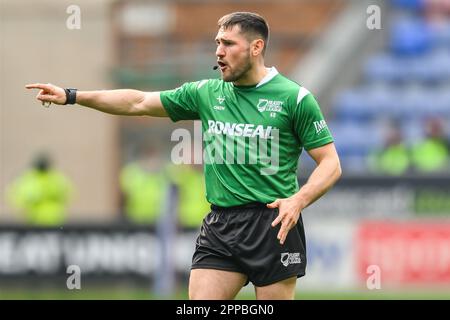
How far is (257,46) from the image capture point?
8.48 metres

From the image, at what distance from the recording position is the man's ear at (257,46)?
846cm

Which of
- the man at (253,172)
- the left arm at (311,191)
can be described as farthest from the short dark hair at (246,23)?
the left arm at (311,191)

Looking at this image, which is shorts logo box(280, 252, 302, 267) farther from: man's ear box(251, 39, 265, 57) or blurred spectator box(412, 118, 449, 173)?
blurred spectator box(412, 118, 449, 173)

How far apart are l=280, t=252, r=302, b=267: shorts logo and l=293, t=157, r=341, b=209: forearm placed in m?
Result: 0.38

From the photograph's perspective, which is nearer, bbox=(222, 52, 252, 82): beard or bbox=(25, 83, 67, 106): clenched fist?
bbox=(222, 52, 252, 82): beard

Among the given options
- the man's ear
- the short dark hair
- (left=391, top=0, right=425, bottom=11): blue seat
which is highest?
(left=391, top=0, right=425, bottom=11): blue seat

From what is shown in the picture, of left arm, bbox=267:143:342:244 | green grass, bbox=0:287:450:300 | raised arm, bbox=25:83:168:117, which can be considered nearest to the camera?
left arm, bbox=267:143:342:244

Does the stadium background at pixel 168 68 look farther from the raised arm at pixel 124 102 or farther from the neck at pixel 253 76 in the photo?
the neck at pixel 253 76

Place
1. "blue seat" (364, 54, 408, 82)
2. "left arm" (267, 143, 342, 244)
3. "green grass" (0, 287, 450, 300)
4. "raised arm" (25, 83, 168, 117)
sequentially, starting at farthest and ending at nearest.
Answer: "blue seat" (364, 54, 408, 82)
"green grass" (0, 287, 450, 300)
"raised arm" (25, 83, 168, 117)
"left arm" (267, 143, 342, 244)

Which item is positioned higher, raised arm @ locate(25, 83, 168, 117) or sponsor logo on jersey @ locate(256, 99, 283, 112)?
raised arm @ locate(25, 83, 168, 117)

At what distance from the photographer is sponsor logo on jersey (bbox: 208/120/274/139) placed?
8.41 meters

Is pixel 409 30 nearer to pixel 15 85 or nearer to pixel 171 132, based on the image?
pixel 171 132

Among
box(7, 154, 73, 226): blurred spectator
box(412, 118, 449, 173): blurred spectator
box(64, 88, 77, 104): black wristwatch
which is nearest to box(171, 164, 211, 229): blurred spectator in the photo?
box(7, 154, 73, 226): blurred spectator

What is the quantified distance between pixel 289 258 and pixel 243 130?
855 mm
